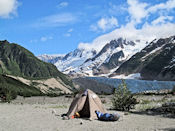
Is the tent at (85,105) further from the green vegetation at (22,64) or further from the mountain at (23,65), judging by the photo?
the green vegetation at (22,64)

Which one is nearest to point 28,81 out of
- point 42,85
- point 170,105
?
point 42,85

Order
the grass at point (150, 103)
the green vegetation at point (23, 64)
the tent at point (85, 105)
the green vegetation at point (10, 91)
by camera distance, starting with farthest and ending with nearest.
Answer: the green vegetation at point (23, 64), the green vegetation at point (10, 91), the grass at point (150, 103), the tent at point (85, 105)

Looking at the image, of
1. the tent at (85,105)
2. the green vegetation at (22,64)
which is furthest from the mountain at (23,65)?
the tent at (85,105)

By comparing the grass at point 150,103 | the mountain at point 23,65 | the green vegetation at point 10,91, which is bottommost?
the grass at point 150,103

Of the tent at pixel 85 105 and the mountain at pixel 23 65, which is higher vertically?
the mountain at pixel 23 65

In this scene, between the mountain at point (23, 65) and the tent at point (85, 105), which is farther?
the mountain at point (23, 65)

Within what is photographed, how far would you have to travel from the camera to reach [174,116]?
52.3ft

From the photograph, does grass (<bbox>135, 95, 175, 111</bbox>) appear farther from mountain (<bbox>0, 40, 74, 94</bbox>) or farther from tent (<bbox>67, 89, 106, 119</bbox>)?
mountain (<bbox>0, 40, 74, 94</bbox>)

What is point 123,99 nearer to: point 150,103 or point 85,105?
point 85,105

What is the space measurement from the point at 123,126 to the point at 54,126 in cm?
356

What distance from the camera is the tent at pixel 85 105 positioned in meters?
16.0

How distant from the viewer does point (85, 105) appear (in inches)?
643

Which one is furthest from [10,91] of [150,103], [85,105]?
[85,105]

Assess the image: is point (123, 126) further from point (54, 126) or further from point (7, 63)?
point (7, 63)
